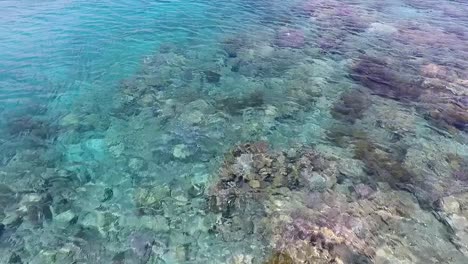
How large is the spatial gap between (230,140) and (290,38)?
11.5 metres

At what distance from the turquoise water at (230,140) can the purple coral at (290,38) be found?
0.14m

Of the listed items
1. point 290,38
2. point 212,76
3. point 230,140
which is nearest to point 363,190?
point 230,140

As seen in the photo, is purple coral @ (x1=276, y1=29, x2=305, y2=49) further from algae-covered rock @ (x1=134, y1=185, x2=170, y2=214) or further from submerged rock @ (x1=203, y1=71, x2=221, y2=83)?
algae-covered rock @ (x1=134, y1=185, x2=170, y2=214)

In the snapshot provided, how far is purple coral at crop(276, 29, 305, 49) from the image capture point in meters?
22.9

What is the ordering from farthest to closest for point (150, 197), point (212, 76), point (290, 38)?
point (290, 38)
point (212, 76)
point (150, 197)

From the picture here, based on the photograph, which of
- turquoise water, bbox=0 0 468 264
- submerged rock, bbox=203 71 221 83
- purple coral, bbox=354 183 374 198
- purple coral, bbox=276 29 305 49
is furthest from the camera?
purple coral, bbox=276 29 305 49

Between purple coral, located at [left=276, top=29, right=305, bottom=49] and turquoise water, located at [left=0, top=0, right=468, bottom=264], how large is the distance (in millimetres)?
137

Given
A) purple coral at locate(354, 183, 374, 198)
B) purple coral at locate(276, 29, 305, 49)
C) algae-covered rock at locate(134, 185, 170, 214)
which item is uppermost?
purple coral at locate(276, 29, 305, 49)

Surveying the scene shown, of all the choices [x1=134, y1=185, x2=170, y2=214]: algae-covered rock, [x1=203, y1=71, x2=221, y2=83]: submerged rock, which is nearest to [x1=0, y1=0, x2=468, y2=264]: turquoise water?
[x1=134, y1=185, x2=170, y2=214]: algae-covered rock

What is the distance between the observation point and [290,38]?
23516 mm

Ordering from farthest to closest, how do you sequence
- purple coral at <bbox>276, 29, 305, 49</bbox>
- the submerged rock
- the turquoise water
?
purple coral at <bbox>276, 29, 305, 49</bbox>
the submerged rock
the turquoise water

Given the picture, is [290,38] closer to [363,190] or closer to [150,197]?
[363,190]

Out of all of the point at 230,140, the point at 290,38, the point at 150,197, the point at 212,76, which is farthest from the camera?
the point at 290,38

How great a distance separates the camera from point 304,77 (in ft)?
→ 64.1
